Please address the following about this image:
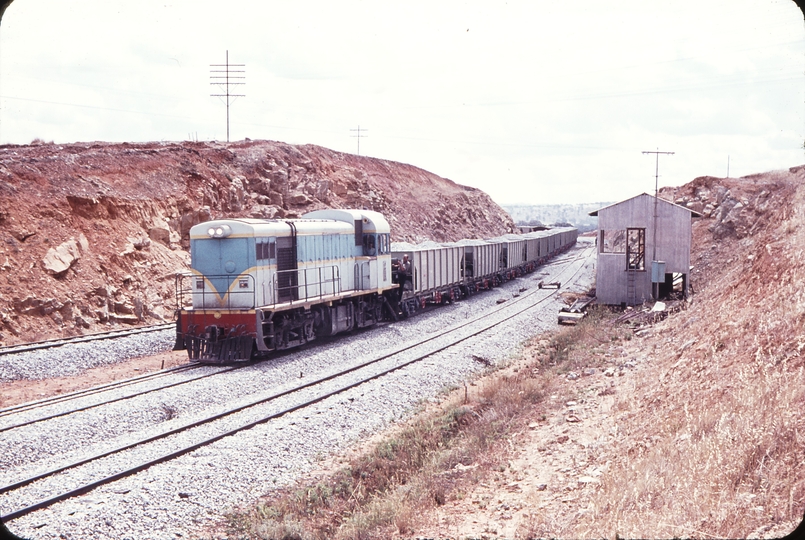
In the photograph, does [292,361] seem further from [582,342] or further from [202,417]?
[582,342]

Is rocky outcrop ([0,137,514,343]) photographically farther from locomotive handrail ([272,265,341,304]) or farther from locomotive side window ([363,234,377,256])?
locomotive side window ([363,234,377,256])

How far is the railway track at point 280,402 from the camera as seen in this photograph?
8.80m

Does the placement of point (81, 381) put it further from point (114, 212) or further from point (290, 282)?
point (114, 212)

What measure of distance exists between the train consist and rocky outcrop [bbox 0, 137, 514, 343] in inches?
103

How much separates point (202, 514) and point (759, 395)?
7.33m

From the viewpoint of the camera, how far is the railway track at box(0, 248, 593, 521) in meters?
8.80

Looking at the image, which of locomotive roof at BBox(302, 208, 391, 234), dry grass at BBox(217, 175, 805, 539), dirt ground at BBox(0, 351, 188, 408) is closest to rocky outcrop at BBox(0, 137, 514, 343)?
dirt ground at BBox(0, 351, 188, 408)

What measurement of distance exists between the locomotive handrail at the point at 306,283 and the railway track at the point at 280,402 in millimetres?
3441

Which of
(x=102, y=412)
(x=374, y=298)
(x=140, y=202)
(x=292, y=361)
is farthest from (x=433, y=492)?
(x=140, y=202)

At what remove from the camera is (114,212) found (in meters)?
27.9

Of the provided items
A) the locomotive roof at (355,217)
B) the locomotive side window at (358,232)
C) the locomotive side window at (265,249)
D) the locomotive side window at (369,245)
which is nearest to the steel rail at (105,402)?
the locomotive side window at (265,249)

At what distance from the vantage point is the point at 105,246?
26.0m

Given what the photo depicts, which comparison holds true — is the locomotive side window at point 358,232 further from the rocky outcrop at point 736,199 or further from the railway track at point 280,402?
the rocky outcrop at point 736,199

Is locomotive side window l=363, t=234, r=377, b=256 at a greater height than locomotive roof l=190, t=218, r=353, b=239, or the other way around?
locomotive roof l=190, t=218, r=353, b=239
